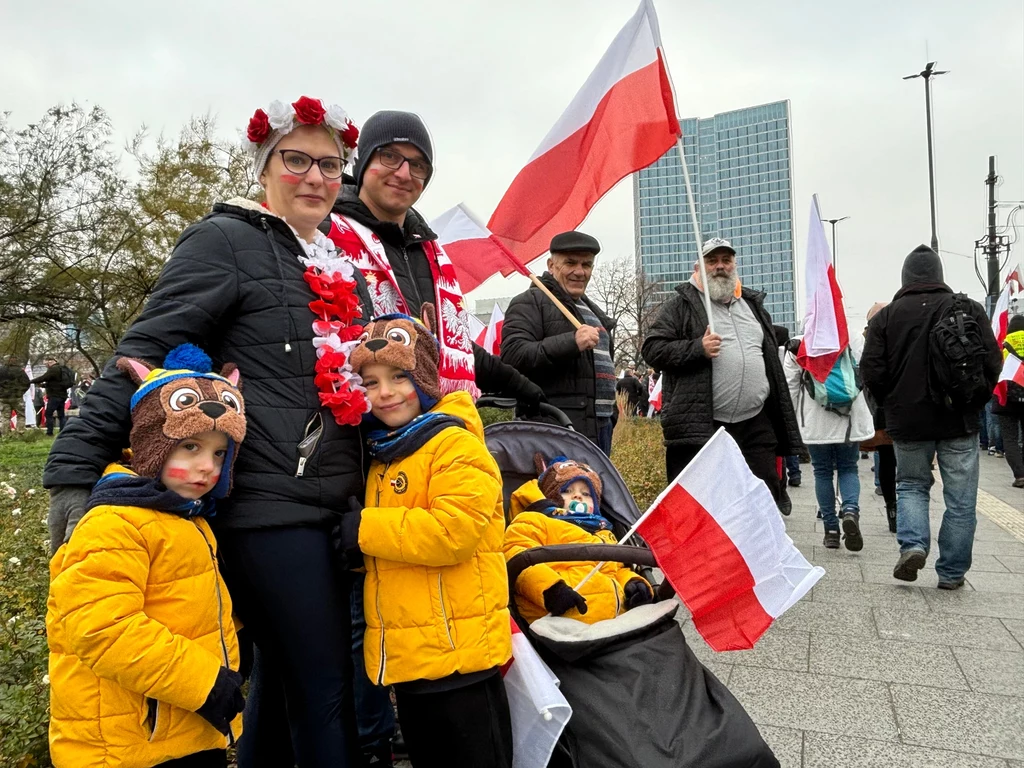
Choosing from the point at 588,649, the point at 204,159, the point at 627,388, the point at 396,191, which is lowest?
the point at 627,388

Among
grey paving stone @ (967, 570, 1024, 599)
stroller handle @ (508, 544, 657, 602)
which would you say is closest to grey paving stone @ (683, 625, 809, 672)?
stroller handle @ (508, 544, 657, 602)

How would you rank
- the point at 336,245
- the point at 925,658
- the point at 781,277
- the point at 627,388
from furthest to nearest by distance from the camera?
the point at 781,277 < the point at 627,388 < the point at 925,658 < the point at 336,245

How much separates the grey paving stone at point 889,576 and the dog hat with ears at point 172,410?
4.78 metres

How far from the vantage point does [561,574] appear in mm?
2742

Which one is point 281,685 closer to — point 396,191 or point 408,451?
point 408,451

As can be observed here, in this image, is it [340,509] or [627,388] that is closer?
[340,509]

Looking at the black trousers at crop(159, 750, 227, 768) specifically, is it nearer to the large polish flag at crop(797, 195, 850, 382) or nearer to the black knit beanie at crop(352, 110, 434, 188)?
the black knit beanie at crop(352, 110, 434, 188)

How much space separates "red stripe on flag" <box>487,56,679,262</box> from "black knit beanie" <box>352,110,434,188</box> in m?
2.23

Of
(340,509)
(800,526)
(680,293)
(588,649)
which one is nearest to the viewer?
(340,509)

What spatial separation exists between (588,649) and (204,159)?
26244 millimetres

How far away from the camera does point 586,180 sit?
15.7 ft

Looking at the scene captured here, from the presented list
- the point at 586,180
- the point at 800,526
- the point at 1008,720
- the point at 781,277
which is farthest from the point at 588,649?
Answer: the point at 781,277

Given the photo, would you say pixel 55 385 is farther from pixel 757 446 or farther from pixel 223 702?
pixel 223 702

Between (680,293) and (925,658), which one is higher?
(680,293)
